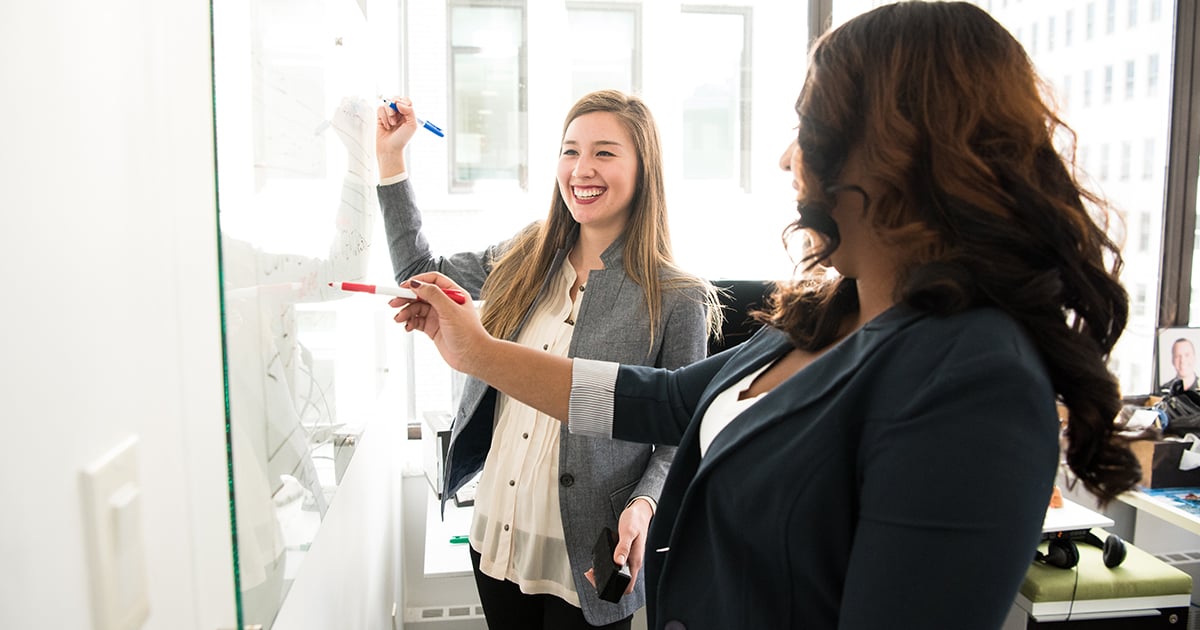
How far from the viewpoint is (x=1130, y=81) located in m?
2.99

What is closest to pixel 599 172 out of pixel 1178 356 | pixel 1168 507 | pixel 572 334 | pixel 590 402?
pixel 572 334

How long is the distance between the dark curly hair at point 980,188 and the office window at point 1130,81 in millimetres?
2911

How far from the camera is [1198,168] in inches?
117

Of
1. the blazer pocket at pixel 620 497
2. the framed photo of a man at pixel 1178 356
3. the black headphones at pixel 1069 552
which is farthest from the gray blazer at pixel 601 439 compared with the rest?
the framed photo of a man at pixel 1178 356

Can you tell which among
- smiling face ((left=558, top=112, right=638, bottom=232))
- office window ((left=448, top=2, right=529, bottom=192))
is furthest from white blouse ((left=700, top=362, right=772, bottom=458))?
office window ((left=448, top=2, right=529, bottom=192))

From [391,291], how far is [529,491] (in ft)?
1.88

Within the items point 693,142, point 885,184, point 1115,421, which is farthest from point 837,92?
point 693,142

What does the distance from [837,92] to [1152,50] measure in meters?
3.13

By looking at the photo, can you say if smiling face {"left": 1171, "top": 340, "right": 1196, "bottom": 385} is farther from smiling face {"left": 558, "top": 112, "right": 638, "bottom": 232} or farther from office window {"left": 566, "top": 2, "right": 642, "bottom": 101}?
smiling face {"left": 558, "top": 112, "right": 638, "bottom": 232}

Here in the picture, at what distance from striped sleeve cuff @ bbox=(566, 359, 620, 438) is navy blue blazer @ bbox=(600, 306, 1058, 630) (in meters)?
0.29

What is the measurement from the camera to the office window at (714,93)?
9.41 ft

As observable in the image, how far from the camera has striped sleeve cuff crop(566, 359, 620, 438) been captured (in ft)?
3.61

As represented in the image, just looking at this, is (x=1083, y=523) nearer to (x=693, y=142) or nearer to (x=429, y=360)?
(x=693, y=142)

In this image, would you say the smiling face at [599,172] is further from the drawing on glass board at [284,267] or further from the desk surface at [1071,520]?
the desk surface at [1071,520]
